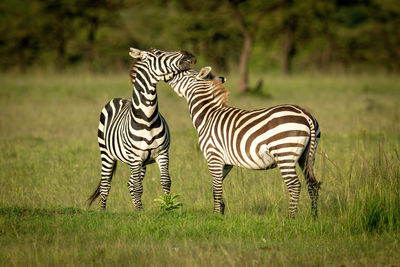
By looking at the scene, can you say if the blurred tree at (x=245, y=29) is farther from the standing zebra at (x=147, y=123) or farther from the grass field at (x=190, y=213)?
the standing zebra at (x=147, y=123)

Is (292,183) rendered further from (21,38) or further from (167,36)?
(21,38)

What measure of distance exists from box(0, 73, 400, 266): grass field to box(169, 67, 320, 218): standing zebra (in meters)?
0.32

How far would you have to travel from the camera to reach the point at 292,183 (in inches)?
264

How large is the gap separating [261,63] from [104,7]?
14539mm

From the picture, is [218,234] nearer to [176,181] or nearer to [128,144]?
[128,144]

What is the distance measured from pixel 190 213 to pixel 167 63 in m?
1.95

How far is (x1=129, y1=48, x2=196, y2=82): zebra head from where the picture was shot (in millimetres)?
7207

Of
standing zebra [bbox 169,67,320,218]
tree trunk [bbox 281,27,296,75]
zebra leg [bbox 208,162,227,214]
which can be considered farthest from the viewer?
tree trunk [bbox 281,27,296,75]

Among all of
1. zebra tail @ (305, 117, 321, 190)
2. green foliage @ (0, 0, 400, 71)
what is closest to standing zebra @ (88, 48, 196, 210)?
zebra tail @ (305, 117, 321, 190)

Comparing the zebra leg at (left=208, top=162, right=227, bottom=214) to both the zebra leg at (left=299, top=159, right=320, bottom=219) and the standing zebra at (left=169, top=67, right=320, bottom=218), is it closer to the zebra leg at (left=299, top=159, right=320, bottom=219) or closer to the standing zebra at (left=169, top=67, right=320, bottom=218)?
the standing zebra at (left=169, top=67, right=320, bottom=218)

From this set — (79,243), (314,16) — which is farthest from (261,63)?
(79,243)

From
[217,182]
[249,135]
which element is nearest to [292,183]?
[249,135]

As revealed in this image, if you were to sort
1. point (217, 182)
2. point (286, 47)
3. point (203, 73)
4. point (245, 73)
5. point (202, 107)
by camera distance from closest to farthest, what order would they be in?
1. point (217, 182)
2. point (203, 73)
3. point (202, 107)
4. point (245, 73)
5. point (286, 47)

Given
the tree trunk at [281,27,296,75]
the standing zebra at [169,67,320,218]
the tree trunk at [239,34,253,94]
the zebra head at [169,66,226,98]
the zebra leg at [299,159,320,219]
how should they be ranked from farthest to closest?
1. the tree trunk at [281,27,296,75]
2. the tree trunk at [239,34,253,94]
3. the zebra head at [169,66,226,98]
4. the zebra leg at [299,159,320,219]
5. the standing zebra at [169,67,320,218]
